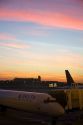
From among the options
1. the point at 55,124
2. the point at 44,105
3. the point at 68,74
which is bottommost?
the point at 55,124

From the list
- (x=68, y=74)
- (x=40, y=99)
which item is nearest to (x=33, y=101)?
(x=40, y=99)

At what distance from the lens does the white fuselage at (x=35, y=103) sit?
26.6 meters

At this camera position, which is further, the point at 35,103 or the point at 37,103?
the point at 35,103

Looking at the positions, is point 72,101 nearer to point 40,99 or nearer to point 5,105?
point 40,99

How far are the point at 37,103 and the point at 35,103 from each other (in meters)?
0.26

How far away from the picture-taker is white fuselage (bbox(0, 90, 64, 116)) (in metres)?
26.6

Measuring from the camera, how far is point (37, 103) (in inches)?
1085

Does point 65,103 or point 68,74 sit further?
point 68,74

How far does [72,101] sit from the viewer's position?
99.5 ft

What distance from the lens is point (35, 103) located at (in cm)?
2772

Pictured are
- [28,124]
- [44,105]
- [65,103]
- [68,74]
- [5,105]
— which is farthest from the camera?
[68,74]

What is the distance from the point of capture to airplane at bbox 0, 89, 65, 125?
26.6 meters

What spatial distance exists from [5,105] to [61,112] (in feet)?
29.0

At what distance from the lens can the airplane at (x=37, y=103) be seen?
26562 mm
